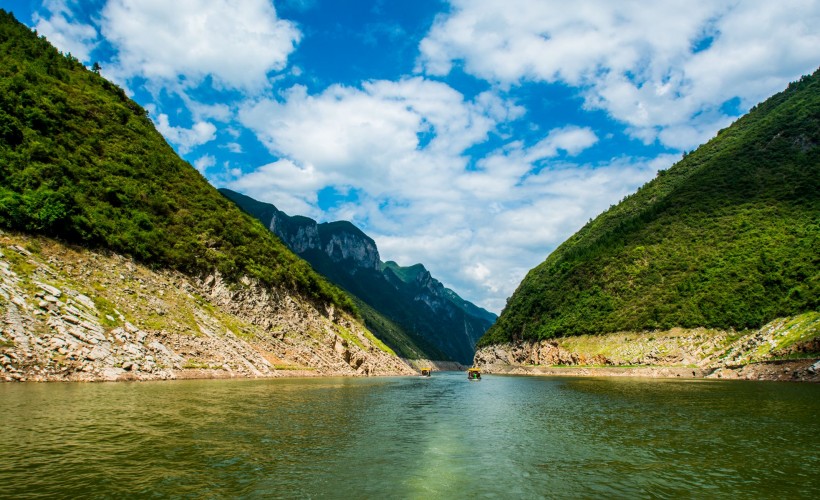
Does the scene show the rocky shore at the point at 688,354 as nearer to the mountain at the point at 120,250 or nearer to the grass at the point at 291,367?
the mountain at the point at 120,250

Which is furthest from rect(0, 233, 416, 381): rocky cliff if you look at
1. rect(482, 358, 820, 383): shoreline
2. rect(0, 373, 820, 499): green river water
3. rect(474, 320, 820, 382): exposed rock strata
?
rect(474, 320, 820, 382): exposed rock strata

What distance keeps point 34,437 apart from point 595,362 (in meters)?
120

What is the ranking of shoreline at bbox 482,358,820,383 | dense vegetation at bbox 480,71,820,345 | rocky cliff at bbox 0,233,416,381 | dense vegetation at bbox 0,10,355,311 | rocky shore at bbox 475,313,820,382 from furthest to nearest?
1. dense vegetation at bbox 480,71,820,345
2. rocky shore at bbox 475,313,820,382
3. shoreline at bbox 482,358,820,383
4. dense vegetation at bbox 0,10,355,311
5. rocky cliff at bbox 0,233,416,381

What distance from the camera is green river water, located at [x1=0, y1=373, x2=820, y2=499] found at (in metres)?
14.2

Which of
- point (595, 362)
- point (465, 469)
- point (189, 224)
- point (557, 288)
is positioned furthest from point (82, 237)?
point (557, 288)

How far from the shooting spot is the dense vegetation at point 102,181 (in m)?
53.3

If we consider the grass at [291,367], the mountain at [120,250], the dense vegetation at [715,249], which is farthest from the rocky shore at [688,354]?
the grass at [291,367]

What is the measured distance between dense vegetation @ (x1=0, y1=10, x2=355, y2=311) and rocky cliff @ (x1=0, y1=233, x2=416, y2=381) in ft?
11.0

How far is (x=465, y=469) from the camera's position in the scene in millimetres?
17594

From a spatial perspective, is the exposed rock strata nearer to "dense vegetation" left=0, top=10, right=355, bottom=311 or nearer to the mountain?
the mountain

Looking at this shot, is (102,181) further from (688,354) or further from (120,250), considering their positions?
(688,354)

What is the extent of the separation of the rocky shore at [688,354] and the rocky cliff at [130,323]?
229 ft

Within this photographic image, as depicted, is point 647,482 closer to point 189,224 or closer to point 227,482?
point 227,482

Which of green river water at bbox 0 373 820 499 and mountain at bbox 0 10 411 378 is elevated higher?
mountain at bbox 0 10 411 378
